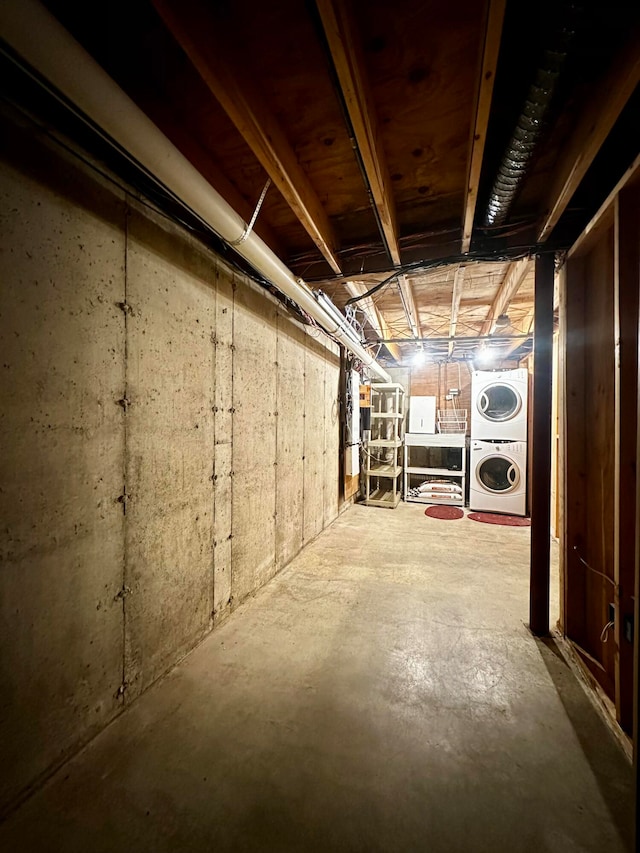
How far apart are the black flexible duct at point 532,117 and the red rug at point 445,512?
3627mm

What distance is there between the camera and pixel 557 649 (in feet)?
6.15

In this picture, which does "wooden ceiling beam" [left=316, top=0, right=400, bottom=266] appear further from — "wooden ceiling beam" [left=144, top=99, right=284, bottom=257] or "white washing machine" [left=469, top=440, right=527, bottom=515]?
"white washing machine" [left=469, top=440, right=527, bottom=515]

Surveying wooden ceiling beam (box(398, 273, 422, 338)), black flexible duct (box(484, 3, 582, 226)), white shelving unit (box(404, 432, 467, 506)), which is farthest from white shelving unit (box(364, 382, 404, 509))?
black flexible duct (box(484, 3, 582, 226))

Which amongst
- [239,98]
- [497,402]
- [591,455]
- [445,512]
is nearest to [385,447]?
[445,512]

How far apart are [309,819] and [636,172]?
255 centimetres

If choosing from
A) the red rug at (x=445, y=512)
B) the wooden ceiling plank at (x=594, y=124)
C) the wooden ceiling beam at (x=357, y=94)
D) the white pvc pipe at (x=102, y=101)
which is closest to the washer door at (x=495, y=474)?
the red rug at (x=445, y=512)

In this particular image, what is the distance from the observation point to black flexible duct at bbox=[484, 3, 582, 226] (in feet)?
3.14

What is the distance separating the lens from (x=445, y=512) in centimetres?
471

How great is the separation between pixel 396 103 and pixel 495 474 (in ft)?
15.4

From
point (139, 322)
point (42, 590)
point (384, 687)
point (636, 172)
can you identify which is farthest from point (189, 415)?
point (636, 172)

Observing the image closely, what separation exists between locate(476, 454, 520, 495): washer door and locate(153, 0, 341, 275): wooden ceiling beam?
13.9 ft

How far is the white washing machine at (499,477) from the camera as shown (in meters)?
4.53

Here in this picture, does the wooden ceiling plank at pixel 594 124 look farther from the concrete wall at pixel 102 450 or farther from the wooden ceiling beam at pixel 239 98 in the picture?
the concrete wall at pixel 102 450

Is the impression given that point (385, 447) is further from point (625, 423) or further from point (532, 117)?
point (532, 117)
